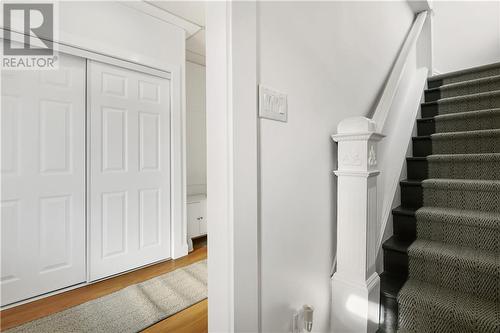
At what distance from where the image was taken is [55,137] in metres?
2.00

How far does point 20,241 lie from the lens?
186cm

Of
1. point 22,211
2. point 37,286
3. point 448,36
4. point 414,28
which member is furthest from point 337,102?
point 448,36

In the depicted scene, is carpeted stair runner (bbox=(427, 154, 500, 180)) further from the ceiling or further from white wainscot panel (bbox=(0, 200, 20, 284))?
white wainscot panel (bbox=(0, 200, 20, 284))

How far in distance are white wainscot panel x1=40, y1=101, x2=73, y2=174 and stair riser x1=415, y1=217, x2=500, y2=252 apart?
2620 mm

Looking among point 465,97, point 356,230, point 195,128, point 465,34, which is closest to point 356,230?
point 356,230

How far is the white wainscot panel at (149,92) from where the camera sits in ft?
8.08

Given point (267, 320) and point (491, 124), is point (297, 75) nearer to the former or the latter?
point (267, 320)

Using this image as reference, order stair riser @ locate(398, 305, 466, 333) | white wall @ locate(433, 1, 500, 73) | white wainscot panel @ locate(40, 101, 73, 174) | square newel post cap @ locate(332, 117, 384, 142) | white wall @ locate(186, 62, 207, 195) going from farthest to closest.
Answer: white wall @ locate(186, 62, 207, 195) → white wall @ locate(433, 1, 500, 73) → white wainscot panel @ locate(40, 101, 73, 174) → square newel post cap @ locate(332, 117, 384, 142) → stair riser @ locate(398, 305, 466, 333)

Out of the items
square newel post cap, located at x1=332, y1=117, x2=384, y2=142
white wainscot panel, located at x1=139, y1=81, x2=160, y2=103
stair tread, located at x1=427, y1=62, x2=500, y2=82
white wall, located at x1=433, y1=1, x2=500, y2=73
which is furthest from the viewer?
white wall, located at x1=433, y1=1, x2=500, y2=73

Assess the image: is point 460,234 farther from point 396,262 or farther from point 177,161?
point 177,161

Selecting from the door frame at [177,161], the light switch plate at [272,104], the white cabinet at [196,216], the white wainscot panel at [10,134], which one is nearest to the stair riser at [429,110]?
the light switch plate at [272,104]

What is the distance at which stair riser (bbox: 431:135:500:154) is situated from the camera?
5.40ft

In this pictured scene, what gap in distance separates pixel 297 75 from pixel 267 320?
104 cm
